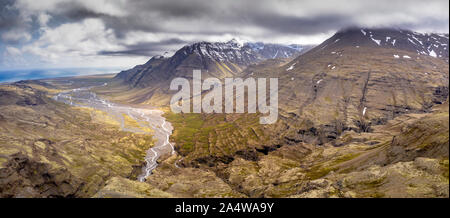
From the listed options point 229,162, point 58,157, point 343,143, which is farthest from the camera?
point 229,162

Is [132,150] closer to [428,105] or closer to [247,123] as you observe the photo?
[247,123]

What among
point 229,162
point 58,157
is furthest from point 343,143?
point 58,157

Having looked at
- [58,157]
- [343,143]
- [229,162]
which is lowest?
[229,162]

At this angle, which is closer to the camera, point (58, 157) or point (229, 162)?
point (58, 157)

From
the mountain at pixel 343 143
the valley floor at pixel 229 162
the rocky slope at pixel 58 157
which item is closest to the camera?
the valley floor at pixel 229 162

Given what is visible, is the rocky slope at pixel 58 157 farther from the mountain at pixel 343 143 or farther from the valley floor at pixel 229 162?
the mountain at pixel 343 143

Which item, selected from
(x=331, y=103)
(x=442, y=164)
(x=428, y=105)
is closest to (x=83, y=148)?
(x=442, y=164)

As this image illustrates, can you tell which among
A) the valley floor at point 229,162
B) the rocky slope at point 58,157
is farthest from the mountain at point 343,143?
the rocky slope at point 58,157

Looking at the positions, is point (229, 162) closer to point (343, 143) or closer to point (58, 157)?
point (343, 143)

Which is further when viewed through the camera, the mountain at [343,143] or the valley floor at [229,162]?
the mountain at [343,143]

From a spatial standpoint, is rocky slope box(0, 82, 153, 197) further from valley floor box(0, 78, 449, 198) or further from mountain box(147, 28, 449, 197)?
mountain box(147, 28, 449, 197)
